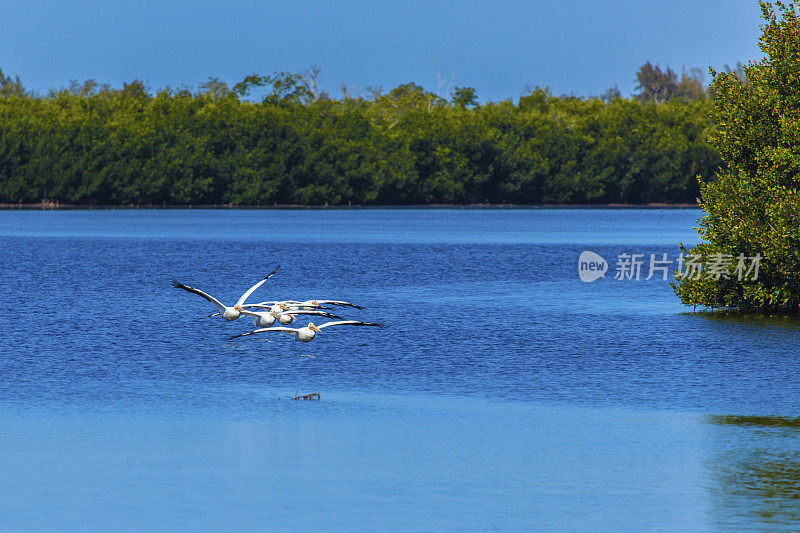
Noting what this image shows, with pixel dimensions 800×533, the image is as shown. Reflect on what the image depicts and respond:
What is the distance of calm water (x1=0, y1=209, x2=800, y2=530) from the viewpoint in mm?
12188

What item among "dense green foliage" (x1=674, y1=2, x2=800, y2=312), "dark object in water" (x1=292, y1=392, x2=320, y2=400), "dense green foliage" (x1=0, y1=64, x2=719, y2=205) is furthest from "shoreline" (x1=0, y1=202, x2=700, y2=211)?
"dark object in water" (x1=292, y1=392, x2=320, y2=400)

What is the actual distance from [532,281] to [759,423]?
2927cm

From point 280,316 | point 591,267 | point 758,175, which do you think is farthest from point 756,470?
point 591,267

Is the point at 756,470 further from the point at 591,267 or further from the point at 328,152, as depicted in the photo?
the point at 328,152

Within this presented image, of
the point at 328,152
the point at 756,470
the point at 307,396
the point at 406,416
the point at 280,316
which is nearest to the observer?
the point at 756,470

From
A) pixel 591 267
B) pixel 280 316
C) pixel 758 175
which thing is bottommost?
pixel 591 267

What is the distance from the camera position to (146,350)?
2459 centimetres

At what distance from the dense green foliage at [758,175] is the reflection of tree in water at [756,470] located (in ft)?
44.4

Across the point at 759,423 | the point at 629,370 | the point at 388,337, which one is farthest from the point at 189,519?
the point at 388,337

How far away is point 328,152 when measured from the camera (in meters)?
148

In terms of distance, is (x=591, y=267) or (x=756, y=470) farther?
(x=591, y=267)

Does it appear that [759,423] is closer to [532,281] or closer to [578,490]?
[578,490]

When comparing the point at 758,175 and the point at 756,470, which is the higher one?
the point at 758,175

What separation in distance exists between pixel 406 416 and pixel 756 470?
536 cm
